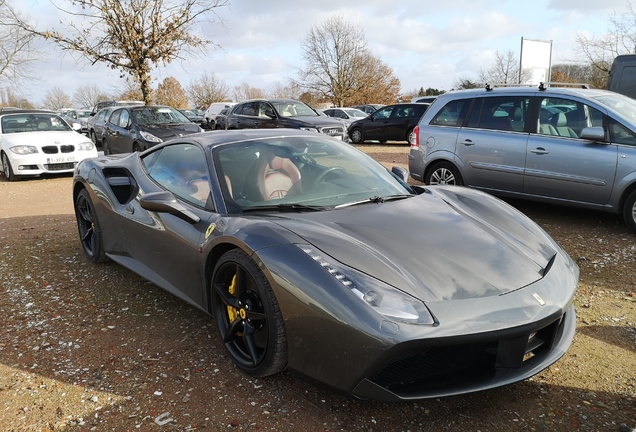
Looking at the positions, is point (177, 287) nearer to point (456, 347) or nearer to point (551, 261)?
point (456, 347)

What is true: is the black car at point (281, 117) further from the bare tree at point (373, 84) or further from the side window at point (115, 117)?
the bare tree at point (373, 84)

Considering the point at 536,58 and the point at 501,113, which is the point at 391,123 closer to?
the point at 536,58

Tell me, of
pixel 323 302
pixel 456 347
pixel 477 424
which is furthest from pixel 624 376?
pixel 323 302

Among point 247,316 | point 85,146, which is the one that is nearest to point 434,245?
point 247,316

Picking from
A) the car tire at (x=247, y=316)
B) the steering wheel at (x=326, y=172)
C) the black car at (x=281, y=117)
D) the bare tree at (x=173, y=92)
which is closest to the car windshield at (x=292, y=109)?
the black car at (x=281, y=117)

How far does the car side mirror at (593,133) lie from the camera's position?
5.47 meters

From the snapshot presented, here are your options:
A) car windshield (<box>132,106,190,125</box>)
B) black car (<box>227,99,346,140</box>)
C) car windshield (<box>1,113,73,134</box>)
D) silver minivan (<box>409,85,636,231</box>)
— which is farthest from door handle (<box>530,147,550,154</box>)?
car windshield (<box>1,113,73,134</box>)

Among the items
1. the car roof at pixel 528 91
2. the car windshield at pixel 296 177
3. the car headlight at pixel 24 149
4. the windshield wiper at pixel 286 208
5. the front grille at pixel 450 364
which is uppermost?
the car roof at pixel 528 91

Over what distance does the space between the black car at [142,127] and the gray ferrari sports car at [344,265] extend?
26.1ft

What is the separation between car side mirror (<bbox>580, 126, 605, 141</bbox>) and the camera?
5.47m

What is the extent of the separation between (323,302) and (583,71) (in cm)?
3258

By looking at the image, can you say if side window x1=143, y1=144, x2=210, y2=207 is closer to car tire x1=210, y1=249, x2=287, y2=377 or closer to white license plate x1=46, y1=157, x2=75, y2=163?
car tire x1=210, y1=249, x2=287, y2=377

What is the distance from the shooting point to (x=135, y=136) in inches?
461

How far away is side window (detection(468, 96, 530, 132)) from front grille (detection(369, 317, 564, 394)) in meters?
4.71
